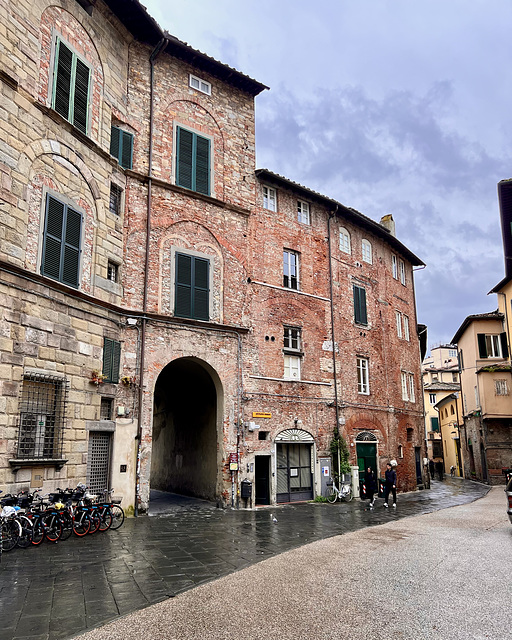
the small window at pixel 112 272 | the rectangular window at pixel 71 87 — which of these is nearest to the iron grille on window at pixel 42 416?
the small window at pixel 112 272

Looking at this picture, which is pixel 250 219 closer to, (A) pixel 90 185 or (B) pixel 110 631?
(A) pixel 90 185

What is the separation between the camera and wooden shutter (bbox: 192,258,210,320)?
1773 cm

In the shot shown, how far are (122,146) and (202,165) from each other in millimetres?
3186

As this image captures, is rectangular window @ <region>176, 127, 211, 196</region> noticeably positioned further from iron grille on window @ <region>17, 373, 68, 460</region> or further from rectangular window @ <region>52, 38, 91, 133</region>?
iron grille on window @ <region>17, 373, 68, 460</region>

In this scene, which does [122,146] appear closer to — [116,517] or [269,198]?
[269,198]

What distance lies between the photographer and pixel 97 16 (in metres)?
16.0

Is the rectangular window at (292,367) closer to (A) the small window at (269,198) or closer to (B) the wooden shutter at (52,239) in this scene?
(A) the small window at (269,198)

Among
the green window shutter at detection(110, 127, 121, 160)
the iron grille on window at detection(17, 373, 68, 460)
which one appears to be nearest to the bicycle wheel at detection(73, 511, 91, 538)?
the iron grille on window at detection(17, 373, 68, 460)

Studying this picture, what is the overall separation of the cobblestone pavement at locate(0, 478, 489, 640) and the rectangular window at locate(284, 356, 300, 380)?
532 centimetres

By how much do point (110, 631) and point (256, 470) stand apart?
13489mm

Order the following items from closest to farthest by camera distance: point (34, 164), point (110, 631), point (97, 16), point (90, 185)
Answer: point (110, 631), point (34, 164), point (90, 185), point (97, 16)

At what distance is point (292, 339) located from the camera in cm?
2086

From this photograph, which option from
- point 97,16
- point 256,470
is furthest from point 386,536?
point 97,16

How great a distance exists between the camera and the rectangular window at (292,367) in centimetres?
2034
